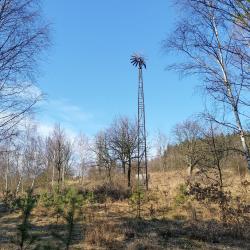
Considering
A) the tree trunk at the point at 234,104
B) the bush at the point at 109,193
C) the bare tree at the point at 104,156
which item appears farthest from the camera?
the bare tree at the point at 104,156

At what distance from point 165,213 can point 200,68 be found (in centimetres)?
754

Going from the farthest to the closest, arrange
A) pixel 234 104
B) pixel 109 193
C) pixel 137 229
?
pixel 109 193 → pixel 137 229 → pixel 234 104

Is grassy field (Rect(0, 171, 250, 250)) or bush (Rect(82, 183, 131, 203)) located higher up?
bush (Rect(82, 183, 131, 203))

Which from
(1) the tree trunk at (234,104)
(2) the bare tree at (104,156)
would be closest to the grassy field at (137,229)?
(1) the tree trunk at (234,104)

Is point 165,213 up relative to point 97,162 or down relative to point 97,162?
down

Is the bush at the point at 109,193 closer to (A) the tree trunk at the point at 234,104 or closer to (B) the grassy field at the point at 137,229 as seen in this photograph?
(B) the grassy field at the point at 137,229

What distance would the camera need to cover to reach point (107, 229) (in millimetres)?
10406

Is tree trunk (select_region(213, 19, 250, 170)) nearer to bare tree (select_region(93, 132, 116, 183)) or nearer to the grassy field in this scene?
the grassy field

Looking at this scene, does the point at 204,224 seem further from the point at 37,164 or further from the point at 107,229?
the point at 37,164

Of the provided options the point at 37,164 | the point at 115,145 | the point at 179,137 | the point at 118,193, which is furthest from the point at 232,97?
the point at 179,137

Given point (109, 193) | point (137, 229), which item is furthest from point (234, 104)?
point (109, 193)

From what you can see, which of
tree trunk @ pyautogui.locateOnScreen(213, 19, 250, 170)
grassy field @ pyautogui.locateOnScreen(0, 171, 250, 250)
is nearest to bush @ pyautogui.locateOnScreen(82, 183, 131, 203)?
grassy field @ pyautogui.locateOnScreen(0, 171, 250, 250)

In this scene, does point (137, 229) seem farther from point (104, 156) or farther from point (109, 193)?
point (104, 156)

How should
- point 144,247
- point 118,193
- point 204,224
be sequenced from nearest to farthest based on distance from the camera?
point 144,247 < point 204,224 < point 118,193
